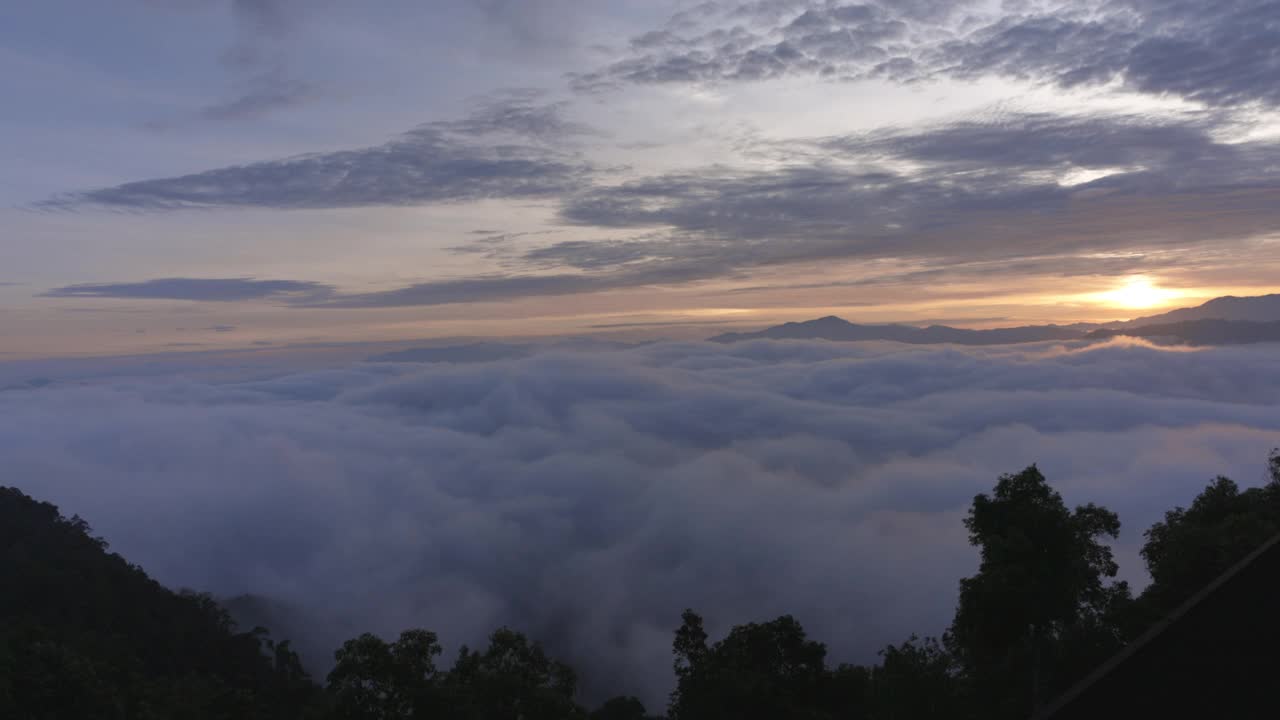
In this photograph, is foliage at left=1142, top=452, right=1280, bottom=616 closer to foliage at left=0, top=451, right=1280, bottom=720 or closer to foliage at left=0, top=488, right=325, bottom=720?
foliage at left=0, top=451, right=1280, bottom=720

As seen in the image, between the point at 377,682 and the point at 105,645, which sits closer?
the point at 377,682

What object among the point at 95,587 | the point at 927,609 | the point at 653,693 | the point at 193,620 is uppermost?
the point at 95,587

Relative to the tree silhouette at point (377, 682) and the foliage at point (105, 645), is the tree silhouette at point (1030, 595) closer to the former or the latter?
the tree silhouette at point (377, 682)

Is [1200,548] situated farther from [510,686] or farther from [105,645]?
[105,645]

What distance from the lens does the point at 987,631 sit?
22141 mm

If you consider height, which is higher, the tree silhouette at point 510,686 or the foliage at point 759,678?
the tree silhouette at point 510,686

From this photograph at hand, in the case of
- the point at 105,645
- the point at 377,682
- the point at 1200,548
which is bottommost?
the point at 105,645

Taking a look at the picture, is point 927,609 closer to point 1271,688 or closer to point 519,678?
point 519,678

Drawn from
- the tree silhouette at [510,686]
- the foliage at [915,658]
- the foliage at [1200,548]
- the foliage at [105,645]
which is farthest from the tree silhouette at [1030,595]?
the foliage at [105,645]

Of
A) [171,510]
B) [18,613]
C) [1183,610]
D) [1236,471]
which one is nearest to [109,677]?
[18,613]

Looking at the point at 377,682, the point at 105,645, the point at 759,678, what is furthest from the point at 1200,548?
the point at 105,645

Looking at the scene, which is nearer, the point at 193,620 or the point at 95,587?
the point at 95,587

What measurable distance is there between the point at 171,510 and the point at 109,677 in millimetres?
161317

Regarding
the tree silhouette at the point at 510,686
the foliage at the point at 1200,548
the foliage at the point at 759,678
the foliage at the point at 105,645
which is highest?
the foliage at the point at 1200,548
